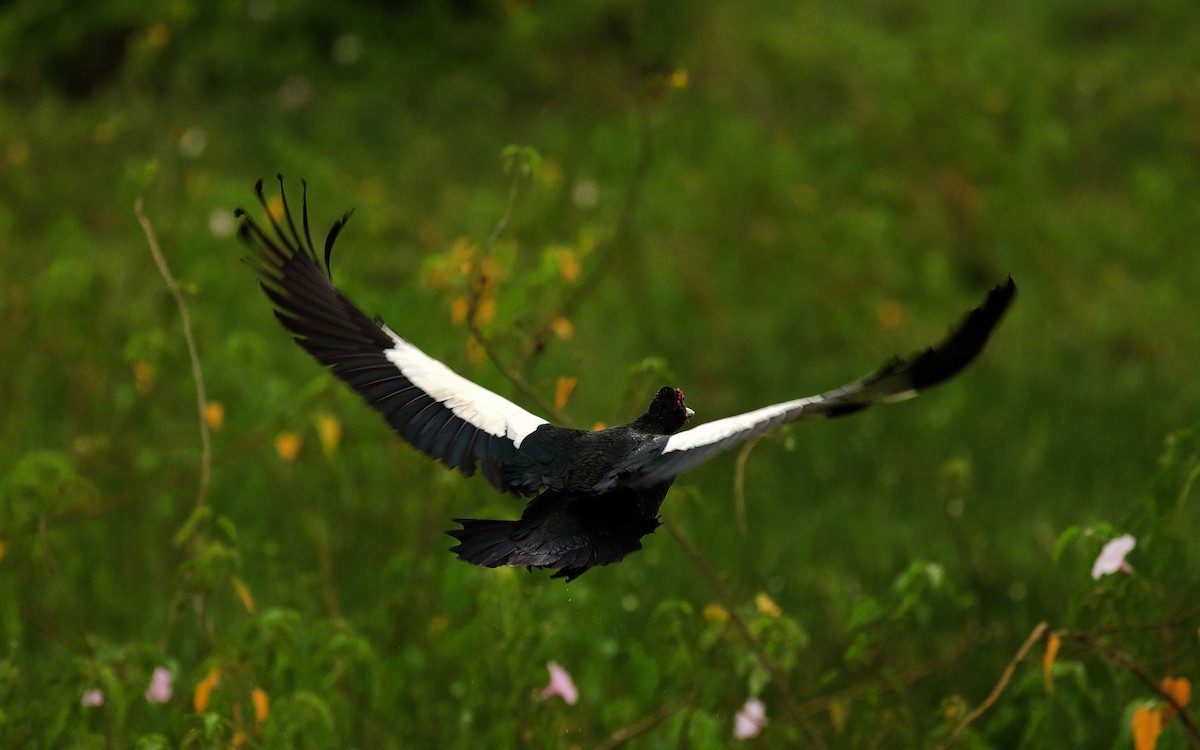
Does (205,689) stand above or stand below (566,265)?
below

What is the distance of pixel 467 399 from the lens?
9.84 ft

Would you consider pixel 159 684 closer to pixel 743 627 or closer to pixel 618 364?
pixel 743 627

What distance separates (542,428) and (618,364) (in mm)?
3610

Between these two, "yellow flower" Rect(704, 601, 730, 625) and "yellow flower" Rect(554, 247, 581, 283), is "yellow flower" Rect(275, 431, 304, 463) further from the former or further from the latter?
"yellow flower" Rect(704, 601, 730, 625)

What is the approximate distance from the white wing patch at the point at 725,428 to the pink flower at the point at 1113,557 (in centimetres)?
73

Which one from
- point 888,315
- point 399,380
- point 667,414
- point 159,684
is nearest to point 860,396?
point 667,414

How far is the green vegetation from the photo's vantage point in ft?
10.3

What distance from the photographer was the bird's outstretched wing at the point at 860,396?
2211 millimetres

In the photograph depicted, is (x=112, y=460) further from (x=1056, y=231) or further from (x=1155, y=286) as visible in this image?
(x=1155, y=286)

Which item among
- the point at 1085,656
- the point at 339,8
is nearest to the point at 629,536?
the point at 1085,656

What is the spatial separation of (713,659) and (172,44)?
726cm

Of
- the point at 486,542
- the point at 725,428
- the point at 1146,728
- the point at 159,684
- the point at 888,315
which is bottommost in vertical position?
the point at 1146,728

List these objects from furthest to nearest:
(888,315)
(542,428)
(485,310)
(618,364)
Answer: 1. (618,364)
2. (888,315)
3. (485,310)
4. (542,428)

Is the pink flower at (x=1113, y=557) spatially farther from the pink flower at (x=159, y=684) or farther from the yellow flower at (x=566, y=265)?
the pink flower at (x=159, y=684)
